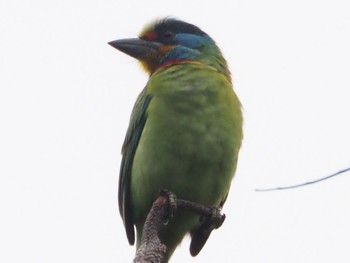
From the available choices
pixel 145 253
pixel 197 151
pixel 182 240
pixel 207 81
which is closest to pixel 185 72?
pixel 207 81

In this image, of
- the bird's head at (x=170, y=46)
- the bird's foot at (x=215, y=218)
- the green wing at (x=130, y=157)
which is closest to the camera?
the bird's foot at (x=215, y=218)

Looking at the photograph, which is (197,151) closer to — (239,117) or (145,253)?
(239,117)

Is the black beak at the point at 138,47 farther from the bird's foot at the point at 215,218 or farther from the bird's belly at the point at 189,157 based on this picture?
the bird's foot at the point at 215,218

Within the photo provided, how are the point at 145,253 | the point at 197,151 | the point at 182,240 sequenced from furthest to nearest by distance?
the point at 182,240 < the point at 197,151 < the point at 145,253

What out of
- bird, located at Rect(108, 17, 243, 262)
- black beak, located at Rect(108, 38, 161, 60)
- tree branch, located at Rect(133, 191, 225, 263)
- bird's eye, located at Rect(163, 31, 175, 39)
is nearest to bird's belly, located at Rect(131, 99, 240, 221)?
bird, located at Rect(108, 17, 243, 262)

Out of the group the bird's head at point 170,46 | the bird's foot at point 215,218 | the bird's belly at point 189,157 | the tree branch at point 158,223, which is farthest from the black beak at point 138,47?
the bird's foot at point 215,218

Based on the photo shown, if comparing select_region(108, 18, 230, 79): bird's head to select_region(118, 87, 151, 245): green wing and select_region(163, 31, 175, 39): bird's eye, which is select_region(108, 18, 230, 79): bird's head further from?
select_region(118, 87, 151, 245): green wing
